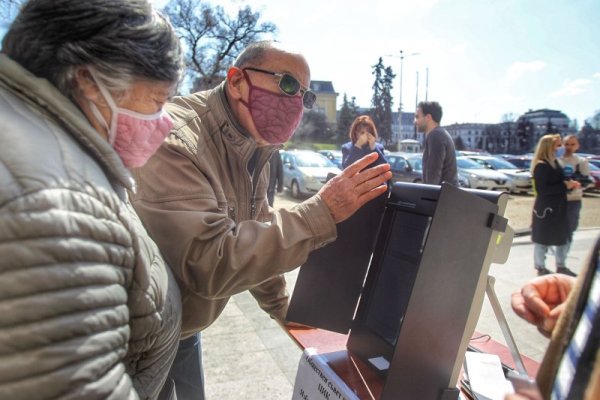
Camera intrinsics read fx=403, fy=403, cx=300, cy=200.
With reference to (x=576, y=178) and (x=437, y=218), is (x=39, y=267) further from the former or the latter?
(x=576, y=178)

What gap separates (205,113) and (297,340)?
3.14ft

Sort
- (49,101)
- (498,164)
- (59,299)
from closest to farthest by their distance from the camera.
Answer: (59,299) → (49,101) → (498,164)

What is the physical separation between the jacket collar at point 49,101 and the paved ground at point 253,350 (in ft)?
7.51

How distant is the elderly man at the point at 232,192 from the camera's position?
1.19 m

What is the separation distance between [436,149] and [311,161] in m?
7.64

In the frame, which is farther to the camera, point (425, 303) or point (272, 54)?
point (272, 54)

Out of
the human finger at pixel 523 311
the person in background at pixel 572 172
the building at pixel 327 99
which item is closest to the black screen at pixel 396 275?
the human finger at pixel 523 311

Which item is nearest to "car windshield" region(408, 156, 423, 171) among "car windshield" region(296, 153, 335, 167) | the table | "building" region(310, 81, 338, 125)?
"car windshield" region(296, 153, 335, 167)

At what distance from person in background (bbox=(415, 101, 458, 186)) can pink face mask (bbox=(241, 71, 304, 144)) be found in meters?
3.42

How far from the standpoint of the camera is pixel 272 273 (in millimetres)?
1234

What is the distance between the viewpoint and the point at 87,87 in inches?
33.3

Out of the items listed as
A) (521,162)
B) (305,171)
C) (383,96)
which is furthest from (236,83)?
(383,96)

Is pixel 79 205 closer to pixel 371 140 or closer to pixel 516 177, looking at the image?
pixel 371 140

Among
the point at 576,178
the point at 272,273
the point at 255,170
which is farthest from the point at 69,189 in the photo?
the point at 576,178
